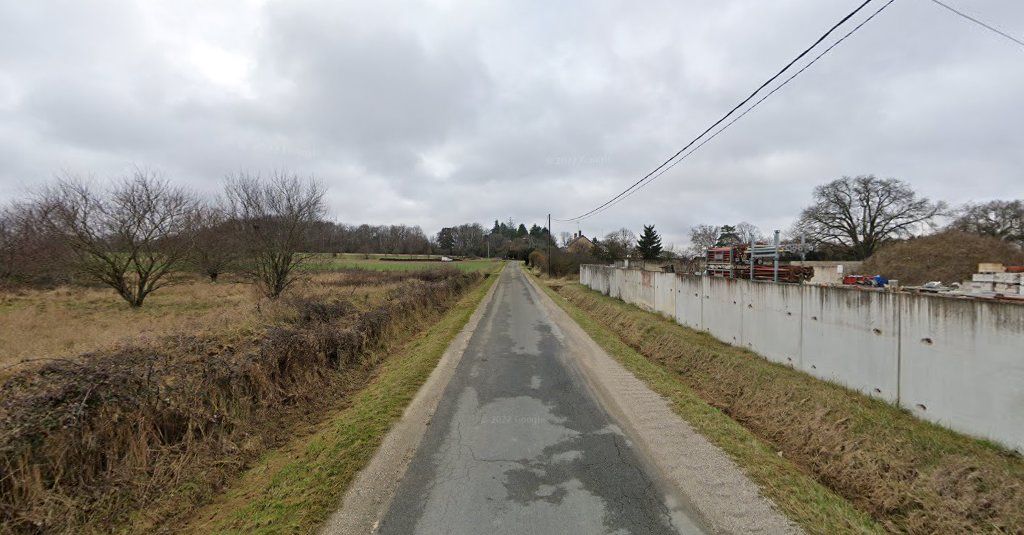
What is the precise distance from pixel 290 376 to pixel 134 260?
1730 centimetres

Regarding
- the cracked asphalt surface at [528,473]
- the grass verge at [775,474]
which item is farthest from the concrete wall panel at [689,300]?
the cracked asphalt surface at [528,473]

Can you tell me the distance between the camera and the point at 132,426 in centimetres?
391

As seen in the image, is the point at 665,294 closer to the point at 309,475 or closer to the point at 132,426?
the point at 309,475

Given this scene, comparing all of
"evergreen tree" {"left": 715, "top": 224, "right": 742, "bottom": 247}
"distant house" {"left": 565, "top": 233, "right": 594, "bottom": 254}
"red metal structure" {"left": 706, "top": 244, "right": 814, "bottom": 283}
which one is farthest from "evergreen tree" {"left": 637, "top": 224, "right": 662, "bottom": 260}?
Answer: "red metal structure" {"left": 706, "top": 244, "right": 814, "bottom": 283}

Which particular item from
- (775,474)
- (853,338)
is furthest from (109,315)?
(853,338)

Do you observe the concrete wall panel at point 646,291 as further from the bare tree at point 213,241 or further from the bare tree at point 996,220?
the bare tree at point 996,220

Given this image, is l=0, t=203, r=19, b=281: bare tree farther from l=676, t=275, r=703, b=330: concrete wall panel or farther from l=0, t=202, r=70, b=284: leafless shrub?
l=676, t=275, r=703, b=330: concrete wall panel

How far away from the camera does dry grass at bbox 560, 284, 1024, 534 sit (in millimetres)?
3203

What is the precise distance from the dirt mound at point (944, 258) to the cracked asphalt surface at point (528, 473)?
91.4 ft

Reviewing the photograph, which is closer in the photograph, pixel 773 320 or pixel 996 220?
pixel 773 320

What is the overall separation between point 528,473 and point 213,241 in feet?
76.8

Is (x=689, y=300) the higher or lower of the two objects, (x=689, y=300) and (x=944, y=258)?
the lower

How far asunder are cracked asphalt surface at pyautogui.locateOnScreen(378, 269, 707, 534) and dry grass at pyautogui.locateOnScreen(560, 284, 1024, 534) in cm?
136

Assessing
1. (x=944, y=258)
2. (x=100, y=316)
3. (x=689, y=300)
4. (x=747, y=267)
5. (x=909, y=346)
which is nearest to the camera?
(x=909, y=346)
